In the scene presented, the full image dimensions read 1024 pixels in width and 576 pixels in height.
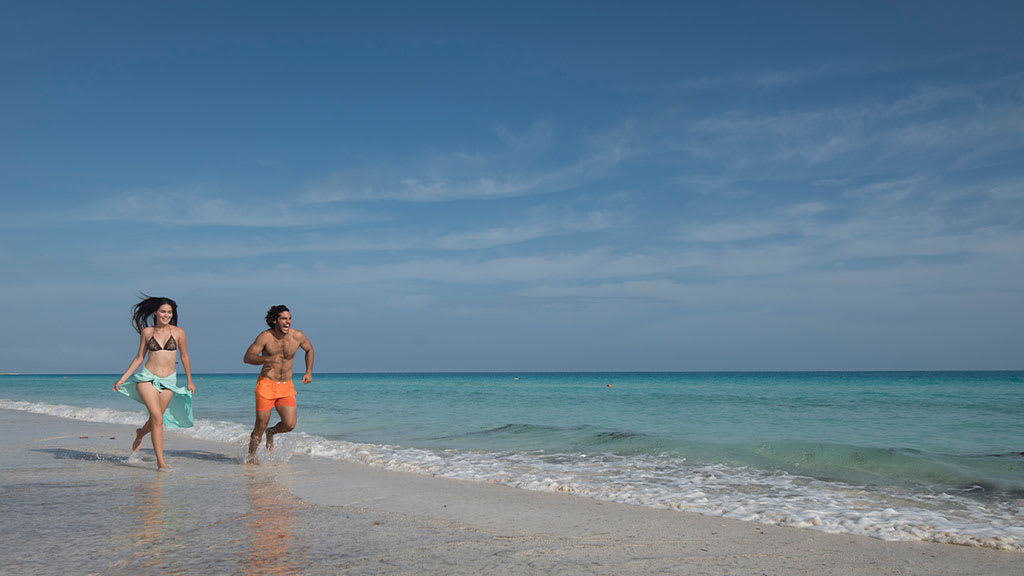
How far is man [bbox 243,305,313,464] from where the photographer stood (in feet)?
26.7

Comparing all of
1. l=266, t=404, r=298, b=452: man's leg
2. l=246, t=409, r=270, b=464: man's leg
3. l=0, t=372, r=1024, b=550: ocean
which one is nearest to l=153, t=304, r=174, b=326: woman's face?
l=246, t=409, r=270, b=464: man's leg

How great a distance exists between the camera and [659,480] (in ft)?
25.8

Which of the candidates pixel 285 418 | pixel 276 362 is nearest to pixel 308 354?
pixel 276 362

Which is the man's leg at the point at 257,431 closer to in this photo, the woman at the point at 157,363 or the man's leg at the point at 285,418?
the man's leg at the point at 285,418

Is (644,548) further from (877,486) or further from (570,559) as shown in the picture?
(877,486)

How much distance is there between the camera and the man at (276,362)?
813 centimetres

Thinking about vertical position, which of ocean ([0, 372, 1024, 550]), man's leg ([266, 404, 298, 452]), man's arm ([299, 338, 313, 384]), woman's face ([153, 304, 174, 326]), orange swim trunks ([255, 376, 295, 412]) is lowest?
ocean ([0, 372, 1024, 550])

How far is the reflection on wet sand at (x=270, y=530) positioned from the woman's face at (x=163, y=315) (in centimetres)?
220

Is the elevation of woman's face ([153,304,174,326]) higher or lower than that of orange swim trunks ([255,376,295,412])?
higher

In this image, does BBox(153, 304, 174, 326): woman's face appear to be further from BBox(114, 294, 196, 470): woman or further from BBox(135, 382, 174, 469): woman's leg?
BBox(135, 382, 174, 469): woman's leg

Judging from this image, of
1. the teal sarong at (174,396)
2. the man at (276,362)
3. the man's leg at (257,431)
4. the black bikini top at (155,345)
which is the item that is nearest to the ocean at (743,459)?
the man's leg at (257,431)

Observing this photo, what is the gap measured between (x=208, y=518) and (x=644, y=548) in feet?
10.6

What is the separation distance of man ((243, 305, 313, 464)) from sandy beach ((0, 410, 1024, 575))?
1134mm

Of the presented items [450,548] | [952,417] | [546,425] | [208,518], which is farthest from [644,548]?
[952,417]
